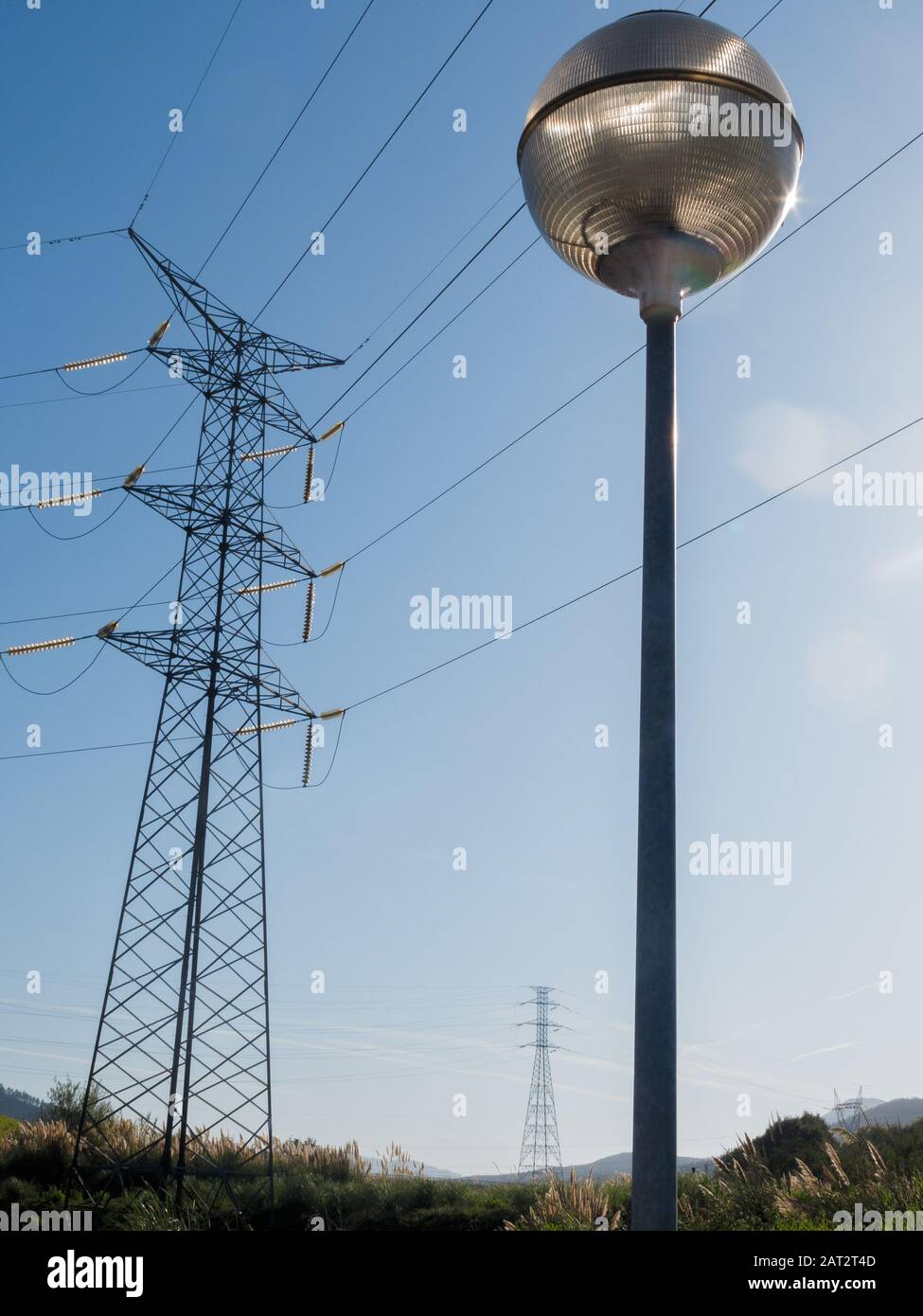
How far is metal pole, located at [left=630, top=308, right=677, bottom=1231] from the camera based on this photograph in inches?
279

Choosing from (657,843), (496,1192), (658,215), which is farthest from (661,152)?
(496,1192)

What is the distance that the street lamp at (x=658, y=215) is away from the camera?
730 centimetres

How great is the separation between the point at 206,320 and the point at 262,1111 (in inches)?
610

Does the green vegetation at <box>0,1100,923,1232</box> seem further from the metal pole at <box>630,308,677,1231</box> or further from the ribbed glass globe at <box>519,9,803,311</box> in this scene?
the ribbed glass globe at <box>519,9,803,311</box>

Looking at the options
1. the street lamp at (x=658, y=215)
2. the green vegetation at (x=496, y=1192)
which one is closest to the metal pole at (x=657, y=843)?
the street lamp at (x=658, y=215)

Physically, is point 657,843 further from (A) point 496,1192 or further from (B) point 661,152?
(A) point 496,1192

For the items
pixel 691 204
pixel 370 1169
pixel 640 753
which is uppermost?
pixel 691 204

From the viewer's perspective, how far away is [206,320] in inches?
997

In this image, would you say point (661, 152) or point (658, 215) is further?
point (658, 215)

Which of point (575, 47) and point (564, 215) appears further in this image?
point (564, 215)

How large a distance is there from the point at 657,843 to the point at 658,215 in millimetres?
4765

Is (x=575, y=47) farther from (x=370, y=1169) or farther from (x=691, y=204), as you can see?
(x=370, y=1169)

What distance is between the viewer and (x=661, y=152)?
8781 millimetres
